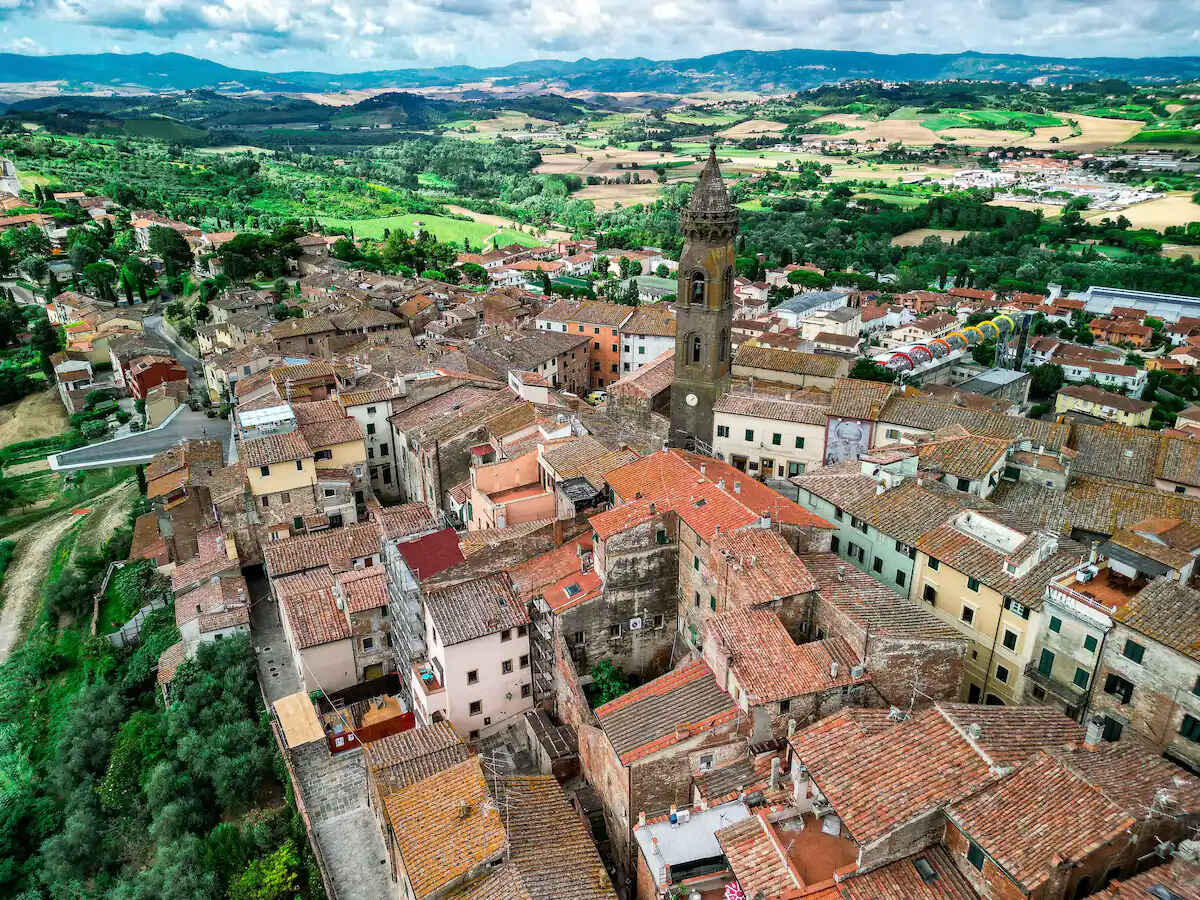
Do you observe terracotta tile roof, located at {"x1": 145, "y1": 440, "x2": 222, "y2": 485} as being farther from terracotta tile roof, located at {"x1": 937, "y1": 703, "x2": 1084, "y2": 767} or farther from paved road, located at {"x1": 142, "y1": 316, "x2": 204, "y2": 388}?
terracotta tile roof, located at {"x1": 937, "y1": 703, "x2": 1084, "y2": 767}

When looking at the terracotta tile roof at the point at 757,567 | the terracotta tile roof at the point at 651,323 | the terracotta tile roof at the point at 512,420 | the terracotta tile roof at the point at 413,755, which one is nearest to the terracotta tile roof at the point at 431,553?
the terracotta tile roof at the point at 413,755

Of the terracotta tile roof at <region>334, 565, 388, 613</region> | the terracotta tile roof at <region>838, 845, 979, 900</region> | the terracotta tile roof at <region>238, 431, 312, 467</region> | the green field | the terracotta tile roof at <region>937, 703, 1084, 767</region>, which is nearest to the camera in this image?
the terracotta tile roof at <region>838, 845, 979, 900</region>

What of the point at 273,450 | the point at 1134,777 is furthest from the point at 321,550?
the point at 1134,777

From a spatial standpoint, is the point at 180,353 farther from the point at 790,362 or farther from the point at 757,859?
the point at 757,859

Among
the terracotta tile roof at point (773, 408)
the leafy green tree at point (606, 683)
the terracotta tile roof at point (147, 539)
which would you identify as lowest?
the terracotta tile roof at point (147, 539)

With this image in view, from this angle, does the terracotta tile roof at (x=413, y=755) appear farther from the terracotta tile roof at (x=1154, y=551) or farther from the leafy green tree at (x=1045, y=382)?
the leafy green tree at (x=1045, y=382)

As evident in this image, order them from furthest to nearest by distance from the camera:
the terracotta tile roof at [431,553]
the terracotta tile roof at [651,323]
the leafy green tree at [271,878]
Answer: the terracotta tile roof at [651,323] < the terracotta tile roof at [431,553] < the leafy green tree at [271,878]

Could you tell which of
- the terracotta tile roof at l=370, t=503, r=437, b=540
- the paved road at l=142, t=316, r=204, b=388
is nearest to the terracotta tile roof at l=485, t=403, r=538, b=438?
the terracotta tile roof at l=370, t=503, r=437, b=540
